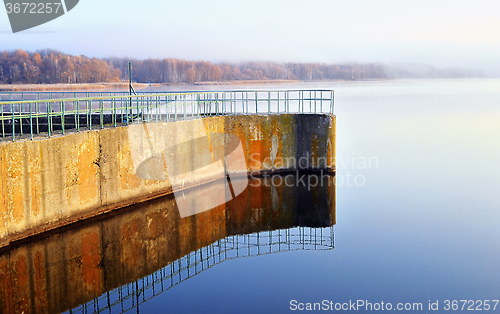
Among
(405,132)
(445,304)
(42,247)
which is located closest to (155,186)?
(42,247)

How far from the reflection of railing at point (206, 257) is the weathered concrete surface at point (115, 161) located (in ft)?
8.72

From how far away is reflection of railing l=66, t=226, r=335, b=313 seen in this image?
28.7ft

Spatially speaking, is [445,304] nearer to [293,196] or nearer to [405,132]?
[293,196]

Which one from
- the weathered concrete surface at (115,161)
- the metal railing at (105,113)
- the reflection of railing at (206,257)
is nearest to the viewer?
the reflection of railing at (206,257)

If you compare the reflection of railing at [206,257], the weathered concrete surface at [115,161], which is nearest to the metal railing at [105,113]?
the weathered concrete surface at [115,161]

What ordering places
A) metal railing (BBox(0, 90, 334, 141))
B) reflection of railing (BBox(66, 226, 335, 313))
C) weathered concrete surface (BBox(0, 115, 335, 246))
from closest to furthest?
1. reflection of railing (BBox(66, 226, 335, 313))
2. weathered concrete surface (BBox(0, 115, 335, 246))
3. metal railing (BBox(0, 90, 334, 141))

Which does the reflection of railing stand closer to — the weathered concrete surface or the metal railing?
the weathered concrete surface

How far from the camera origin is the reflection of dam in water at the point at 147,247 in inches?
350

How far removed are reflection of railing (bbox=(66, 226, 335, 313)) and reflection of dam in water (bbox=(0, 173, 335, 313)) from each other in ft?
0.05

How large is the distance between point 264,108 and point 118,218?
28.6 m

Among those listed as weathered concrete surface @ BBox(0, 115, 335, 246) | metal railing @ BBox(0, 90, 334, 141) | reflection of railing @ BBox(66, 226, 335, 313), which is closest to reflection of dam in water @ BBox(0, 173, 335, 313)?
reflection of railing @ BBox(66, 226, 335, 313)

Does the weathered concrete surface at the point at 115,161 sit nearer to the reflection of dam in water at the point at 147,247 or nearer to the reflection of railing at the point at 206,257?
the reflection of dam in water at the point at 147,247

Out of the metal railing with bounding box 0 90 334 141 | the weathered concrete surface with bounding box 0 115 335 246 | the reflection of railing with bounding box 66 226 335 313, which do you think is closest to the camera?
the reflection of railing with bounding box 66 226 335 313

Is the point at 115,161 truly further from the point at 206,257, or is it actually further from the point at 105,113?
the point at 105,113
